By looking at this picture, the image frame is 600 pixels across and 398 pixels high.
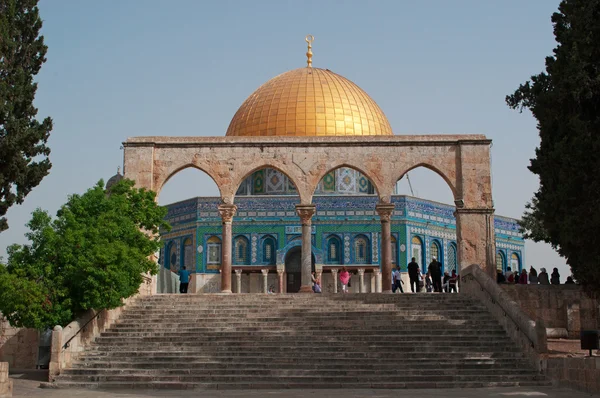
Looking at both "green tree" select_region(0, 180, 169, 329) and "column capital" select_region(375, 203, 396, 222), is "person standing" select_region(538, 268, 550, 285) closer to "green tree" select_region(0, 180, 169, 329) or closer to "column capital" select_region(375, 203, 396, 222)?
"column capital" select_region(375, 203, 396, 222)

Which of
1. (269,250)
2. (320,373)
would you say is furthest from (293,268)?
(320,373)

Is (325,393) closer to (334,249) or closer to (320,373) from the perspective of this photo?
(320,373)

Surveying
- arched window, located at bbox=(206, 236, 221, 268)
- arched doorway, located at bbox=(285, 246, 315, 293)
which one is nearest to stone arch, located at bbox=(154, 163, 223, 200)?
arched doorway, located at bbox=(285, 246, 315, 293)

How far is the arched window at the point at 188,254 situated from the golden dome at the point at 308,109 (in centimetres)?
463

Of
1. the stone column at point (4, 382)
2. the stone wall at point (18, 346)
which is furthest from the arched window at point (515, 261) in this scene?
the stone column at point (4, 382)

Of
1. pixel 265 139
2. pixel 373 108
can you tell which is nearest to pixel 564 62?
pixel 265 139

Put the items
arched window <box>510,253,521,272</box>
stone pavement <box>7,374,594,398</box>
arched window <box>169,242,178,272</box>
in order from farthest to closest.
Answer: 1. arched window <box>510,253,521,272</box>
2. arched window <box>169,242,178,272</box>
3. stone pavement <box>7,374,594,398</box>

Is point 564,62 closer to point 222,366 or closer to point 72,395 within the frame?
point 222,366

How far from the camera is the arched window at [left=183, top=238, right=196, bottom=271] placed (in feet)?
105

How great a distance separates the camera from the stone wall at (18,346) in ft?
52.4

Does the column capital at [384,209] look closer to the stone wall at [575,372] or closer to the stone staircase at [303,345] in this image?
the stone staircase at [303,345]

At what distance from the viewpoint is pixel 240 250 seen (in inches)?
1242

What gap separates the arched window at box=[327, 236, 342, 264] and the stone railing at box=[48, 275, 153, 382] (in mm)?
16190

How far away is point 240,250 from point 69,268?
691 inches
